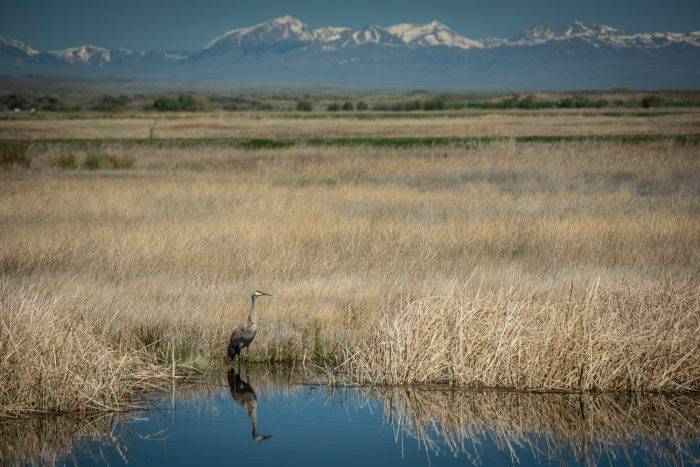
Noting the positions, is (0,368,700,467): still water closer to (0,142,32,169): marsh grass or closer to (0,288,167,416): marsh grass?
(0,288,167,416): marsh grass

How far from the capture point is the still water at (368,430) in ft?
30.8

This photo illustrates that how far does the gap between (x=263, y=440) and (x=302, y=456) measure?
61 cm

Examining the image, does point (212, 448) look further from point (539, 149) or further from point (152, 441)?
point (539, 149)

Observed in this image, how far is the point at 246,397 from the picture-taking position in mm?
11008

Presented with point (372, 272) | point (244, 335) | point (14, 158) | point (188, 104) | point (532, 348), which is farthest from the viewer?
point (188, 104)

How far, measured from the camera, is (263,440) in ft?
32.0

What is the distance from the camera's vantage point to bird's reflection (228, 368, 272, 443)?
1004 centimetres

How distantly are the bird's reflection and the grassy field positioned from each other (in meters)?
0.57

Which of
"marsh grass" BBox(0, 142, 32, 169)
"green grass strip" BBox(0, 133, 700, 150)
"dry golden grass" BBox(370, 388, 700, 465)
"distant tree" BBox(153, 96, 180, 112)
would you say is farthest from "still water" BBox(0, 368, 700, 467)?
"distant tree" BBox(153, 96, 180, 112)

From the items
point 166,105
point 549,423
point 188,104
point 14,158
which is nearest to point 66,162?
point 14,158

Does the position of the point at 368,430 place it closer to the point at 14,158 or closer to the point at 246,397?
the point at 246,397

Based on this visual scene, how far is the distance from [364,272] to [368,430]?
6005 mm

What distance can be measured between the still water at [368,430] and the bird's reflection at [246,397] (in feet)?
0.08

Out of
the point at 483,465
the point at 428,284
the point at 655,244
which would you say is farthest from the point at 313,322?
the point at 655,244
